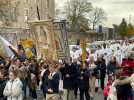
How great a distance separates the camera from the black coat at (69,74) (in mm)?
19688

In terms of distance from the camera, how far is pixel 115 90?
13188 millimetres

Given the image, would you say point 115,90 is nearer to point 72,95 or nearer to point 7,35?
point 72,95

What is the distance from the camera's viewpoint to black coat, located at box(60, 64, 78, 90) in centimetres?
1969

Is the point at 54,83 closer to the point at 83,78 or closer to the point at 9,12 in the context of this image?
the point at 83,78

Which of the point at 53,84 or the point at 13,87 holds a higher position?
the point at 13,87

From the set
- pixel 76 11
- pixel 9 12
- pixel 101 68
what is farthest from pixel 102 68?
pixel 76 11

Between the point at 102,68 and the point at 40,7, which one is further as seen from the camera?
the point at 40,7

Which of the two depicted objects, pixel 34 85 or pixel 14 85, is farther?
pixel 34 85

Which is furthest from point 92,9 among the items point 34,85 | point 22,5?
point 34,85

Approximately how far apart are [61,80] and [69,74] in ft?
2.66

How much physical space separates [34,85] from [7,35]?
4934 mm

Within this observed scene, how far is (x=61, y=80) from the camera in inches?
754

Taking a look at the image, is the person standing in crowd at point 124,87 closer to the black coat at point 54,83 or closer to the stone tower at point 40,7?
the black coat at point 54,83

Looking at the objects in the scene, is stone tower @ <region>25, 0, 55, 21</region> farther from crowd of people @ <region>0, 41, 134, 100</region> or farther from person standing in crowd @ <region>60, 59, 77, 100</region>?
person standing in crowd @ <region>60, 59, 77, 100</region>
